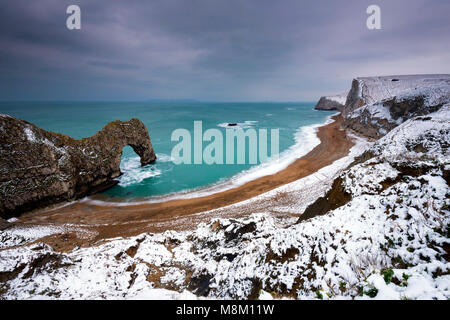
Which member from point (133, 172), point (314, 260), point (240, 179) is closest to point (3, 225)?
point (133, 172)

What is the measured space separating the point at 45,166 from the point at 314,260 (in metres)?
24.3

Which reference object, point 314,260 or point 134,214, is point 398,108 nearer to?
point 314,260

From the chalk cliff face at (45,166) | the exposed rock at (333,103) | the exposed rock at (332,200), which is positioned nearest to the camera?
the exposed rock at (332,200)

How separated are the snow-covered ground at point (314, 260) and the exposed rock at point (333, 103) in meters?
140

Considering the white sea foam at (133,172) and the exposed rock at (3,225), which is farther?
the white sea foam at (133,172)

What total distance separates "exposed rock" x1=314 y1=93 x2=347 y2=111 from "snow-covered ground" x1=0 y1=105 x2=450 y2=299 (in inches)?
5515

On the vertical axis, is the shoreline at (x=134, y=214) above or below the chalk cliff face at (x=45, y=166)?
below

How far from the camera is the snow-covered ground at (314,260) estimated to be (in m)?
4.46

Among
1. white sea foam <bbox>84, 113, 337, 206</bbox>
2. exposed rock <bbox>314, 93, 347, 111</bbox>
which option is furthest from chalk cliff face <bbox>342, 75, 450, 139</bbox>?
exposed rock <bbox>314, 93, 347, 111</bbox>

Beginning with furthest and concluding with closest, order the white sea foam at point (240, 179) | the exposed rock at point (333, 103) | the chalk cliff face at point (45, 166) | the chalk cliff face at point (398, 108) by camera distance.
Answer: the exposed rock at point (333, 103), the chalk cliff face at point (398, 108), the white sea foam at point (240, 179), the chalk cliff face at point (45, 166)

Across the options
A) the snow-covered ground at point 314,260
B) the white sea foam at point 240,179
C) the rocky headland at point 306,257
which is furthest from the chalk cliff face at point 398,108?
the rocky headland at point 306,257

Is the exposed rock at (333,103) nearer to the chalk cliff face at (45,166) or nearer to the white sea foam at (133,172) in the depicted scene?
the white sea foam at (133,172)
